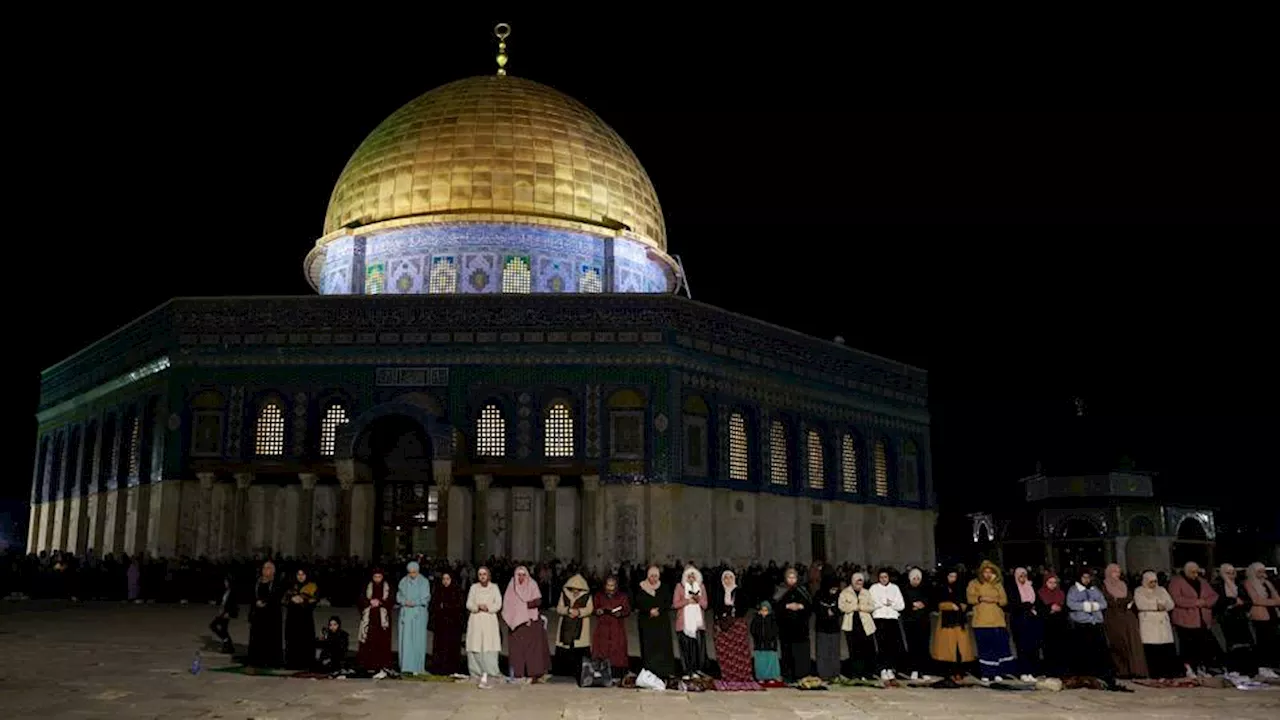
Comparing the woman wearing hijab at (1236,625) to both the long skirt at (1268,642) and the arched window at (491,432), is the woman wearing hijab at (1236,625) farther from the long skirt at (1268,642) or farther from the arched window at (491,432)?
the arched window at (491,432)

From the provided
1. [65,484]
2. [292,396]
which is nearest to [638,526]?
[292,396]

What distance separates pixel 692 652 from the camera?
12750 mm

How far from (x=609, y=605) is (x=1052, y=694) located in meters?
4.45

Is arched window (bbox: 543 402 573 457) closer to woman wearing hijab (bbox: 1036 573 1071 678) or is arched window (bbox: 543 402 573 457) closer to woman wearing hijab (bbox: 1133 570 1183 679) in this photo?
woman wearing hijab (bbox: 1036 573 1071 678)

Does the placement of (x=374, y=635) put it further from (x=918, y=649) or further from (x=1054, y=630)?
(x=1054, y=630)

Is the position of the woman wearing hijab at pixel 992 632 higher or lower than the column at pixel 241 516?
lower

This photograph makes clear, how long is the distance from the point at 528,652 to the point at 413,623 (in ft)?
4.46

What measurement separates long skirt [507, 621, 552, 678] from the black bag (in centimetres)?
45

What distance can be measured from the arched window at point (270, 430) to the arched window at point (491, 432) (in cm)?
465

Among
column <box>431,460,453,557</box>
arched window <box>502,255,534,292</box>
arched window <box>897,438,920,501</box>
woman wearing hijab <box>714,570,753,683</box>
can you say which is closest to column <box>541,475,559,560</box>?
column <box>431,460,453,557</box>

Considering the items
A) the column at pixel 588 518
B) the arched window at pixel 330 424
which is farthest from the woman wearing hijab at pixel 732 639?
the arched window at pixel 330 424

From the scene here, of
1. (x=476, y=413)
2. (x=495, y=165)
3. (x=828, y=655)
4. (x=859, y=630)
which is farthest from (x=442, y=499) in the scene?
(x=859, y=630)

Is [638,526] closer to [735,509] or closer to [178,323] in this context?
[735,509]

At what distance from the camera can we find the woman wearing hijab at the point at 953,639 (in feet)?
41.5
